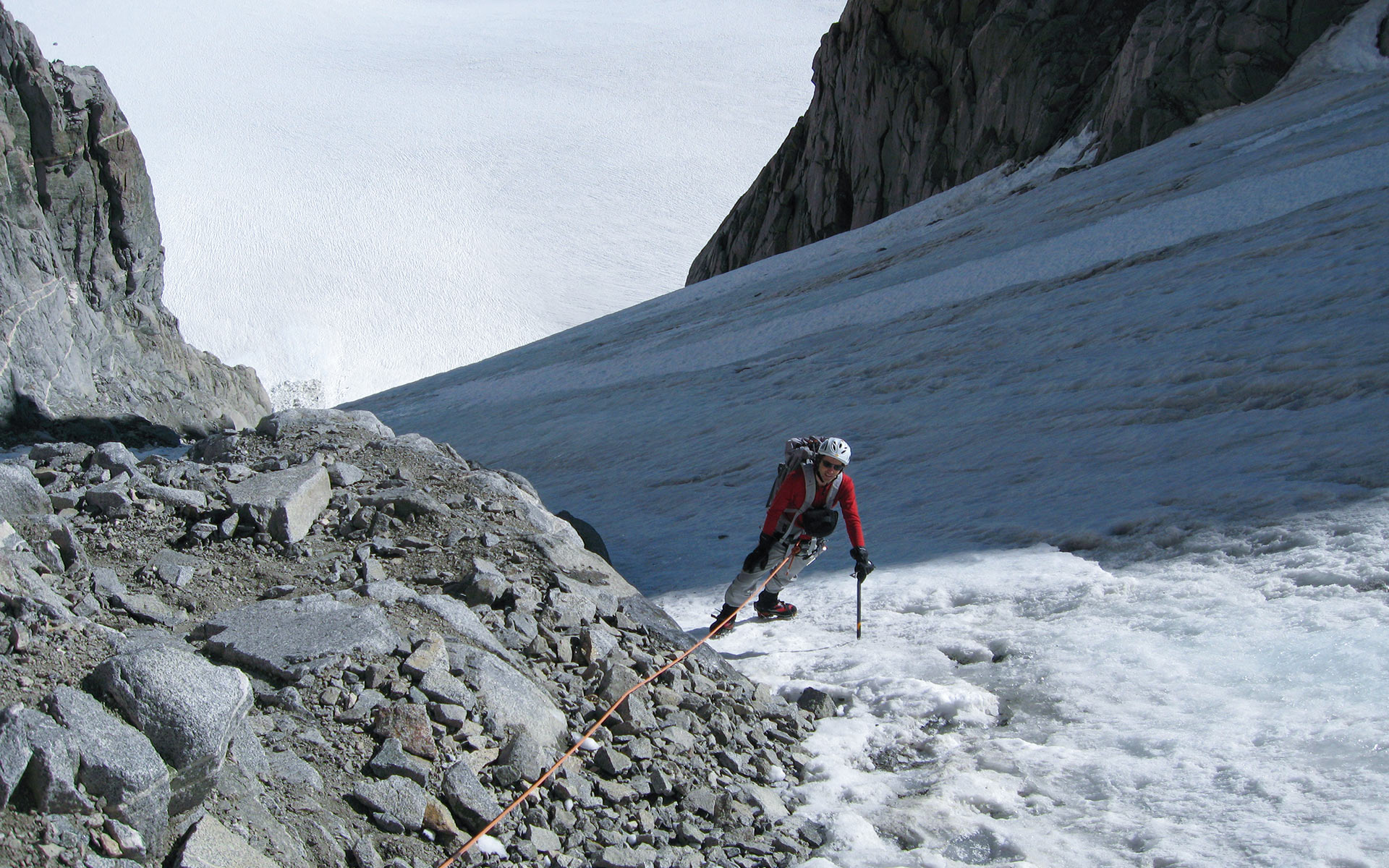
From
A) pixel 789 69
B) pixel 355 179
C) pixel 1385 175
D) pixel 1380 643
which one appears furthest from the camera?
pixel 789 69

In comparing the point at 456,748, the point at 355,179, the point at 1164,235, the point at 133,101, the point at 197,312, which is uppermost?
the point at 133,101

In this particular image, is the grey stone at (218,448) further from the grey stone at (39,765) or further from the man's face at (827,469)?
the grey stone at (39,765)

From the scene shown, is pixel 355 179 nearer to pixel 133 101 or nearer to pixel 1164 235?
pixel 133 101

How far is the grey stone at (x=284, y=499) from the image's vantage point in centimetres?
633

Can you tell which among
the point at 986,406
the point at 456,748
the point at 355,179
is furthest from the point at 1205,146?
the point at 355,179

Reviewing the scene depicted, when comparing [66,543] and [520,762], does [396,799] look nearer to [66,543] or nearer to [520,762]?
[520,762]

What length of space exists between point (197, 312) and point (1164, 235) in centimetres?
5612

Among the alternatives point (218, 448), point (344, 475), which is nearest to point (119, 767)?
point (344, 475)

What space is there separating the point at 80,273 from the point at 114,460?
12.1 meters

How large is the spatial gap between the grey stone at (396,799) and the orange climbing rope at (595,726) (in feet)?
0.64

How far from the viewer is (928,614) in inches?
272

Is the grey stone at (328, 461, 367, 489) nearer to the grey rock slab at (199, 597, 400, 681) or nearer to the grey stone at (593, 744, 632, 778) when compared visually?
the grey rock slab at (199, 597, 400, 681)

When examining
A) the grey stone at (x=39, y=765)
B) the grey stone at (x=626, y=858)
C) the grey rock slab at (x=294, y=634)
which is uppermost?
the grey rock slab at (x=294, y=634)

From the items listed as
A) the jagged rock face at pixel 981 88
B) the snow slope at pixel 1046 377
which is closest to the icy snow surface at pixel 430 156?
the jagged rock face at pixel 981 88
